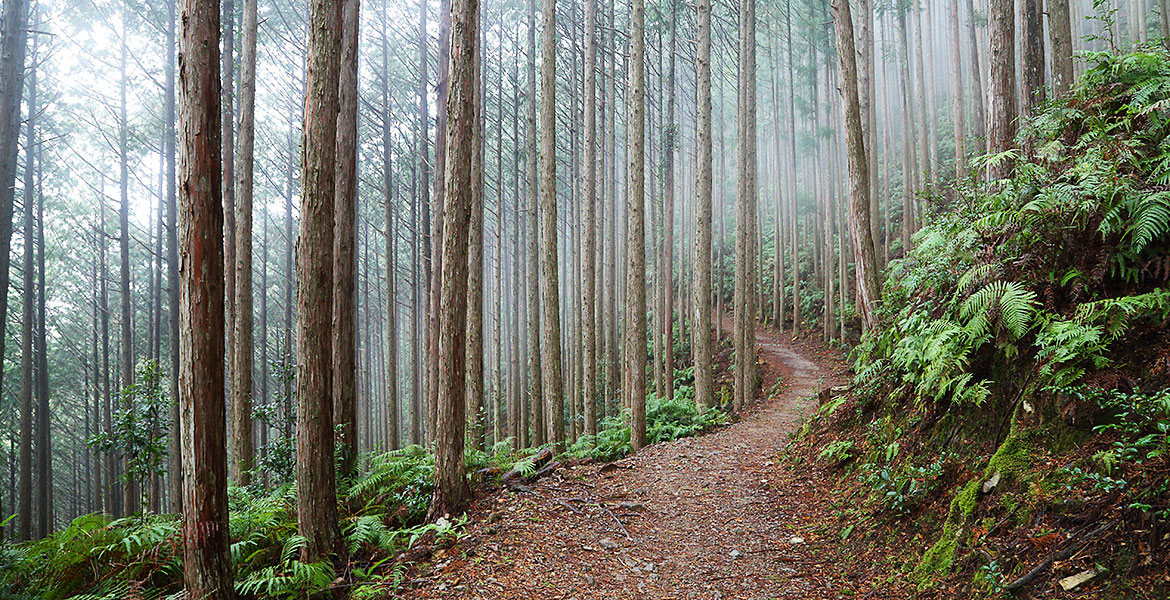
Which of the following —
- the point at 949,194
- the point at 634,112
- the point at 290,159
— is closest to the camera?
the point at 634,112

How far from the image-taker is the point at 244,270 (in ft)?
31.0

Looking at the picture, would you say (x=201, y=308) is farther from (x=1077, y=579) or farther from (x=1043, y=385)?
(x=1043, y=385)

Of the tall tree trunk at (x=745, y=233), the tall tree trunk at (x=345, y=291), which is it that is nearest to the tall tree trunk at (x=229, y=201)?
the tall tree trunk at (x=345, y=291)

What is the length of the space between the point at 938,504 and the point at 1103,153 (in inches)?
124

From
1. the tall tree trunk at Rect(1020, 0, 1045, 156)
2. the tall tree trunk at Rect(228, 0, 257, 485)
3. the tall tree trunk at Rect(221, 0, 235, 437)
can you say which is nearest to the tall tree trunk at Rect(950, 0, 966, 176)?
the tall tree trunk at Rect(1020, 0, 1045, 156)

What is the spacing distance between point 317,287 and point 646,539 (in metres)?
3.75

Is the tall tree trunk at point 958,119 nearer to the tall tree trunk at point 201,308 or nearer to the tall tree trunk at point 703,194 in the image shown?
the tall tree trunk at point 703,194

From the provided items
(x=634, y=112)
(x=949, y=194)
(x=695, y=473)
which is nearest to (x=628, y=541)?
(x=695, y=473)

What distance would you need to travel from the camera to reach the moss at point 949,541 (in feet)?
12.1

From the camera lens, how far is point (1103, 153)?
471cm

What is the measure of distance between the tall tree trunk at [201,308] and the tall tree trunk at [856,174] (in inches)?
289

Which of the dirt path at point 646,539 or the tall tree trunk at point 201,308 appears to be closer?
the tall tree trunk at point 201,308

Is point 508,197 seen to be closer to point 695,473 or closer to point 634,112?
point 634,112

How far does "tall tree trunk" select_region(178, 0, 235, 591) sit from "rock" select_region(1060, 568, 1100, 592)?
4.93 m
